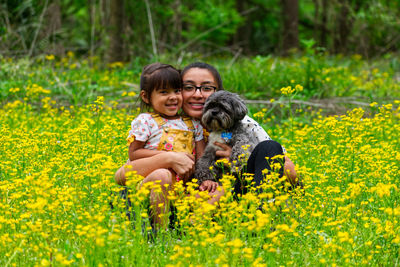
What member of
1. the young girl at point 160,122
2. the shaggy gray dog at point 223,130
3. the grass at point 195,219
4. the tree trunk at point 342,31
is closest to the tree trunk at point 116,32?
the grass at point 195,219

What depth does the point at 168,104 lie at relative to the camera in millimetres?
4215

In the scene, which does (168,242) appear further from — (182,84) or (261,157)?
(182,84)

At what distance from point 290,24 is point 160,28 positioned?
7846mm

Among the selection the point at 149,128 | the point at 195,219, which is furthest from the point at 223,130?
the point at 195,219

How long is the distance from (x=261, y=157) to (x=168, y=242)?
1095 millimetres

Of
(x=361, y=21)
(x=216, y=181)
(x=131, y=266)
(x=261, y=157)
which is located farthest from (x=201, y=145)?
(x=361, y=21)

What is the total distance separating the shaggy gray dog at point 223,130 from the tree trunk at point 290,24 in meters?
15.0

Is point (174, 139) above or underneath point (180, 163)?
above

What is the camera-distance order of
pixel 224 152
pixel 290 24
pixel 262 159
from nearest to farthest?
1. pixel 262 159
2. pixel 224 152
3. pixel 290 24

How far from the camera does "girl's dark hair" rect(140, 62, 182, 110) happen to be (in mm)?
4141

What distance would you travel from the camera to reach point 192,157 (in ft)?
13.7

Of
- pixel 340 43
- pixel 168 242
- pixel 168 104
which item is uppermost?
pixel 340 43

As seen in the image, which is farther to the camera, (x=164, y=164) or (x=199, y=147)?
(x=199, y=147)

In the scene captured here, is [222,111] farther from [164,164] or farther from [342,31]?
[342,31]
